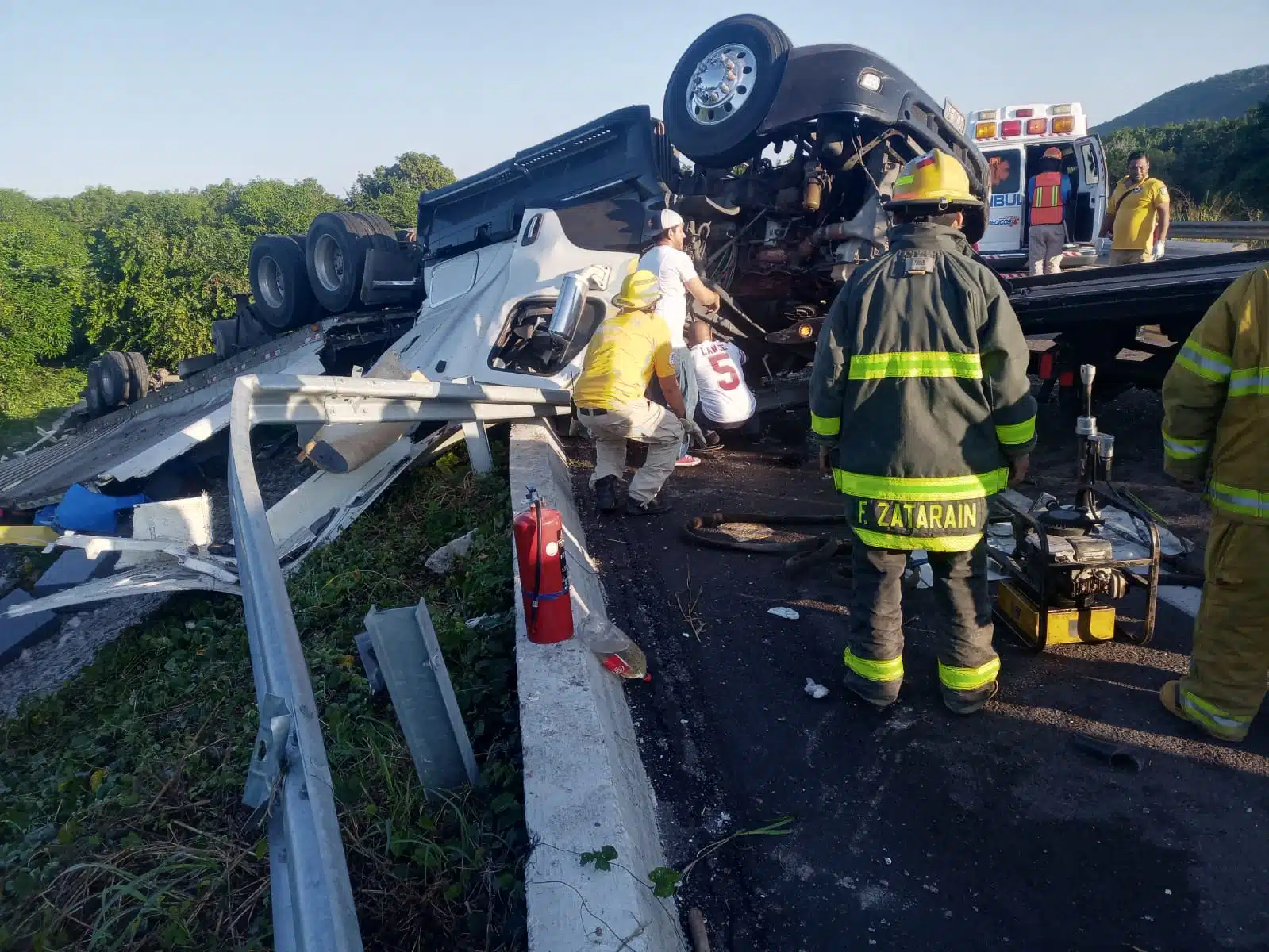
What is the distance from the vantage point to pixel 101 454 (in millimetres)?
7523

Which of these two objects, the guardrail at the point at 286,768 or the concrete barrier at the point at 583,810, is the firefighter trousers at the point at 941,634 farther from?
the guardrail at the point at 286,768

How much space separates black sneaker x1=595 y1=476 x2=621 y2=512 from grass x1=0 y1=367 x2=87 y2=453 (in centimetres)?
1158

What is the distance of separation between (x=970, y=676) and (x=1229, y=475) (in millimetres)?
945

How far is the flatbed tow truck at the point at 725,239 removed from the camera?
542 cm

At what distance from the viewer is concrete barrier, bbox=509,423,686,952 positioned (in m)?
1.71

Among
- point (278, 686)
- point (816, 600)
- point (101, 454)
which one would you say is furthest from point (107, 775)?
point (101, 454)

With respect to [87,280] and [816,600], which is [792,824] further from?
[87,280]

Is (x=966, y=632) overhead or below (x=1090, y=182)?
below

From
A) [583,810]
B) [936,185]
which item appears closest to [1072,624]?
[936,185]

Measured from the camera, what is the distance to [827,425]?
113 inches

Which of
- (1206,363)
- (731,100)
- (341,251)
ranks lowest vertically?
(1206,363)

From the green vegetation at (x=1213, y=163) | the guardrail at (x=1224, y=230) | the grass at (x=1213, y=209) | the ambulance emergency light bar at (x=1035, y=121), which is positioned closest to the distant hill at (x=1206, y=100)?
the green vegetation at (x=1213, y=163)

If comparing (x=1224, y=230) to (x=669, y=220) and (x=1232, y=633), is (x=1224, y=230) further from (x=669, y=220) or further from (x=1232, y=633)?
(x=1232, y=633)

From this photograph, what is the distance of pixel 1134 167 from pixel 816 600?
7673 mm
